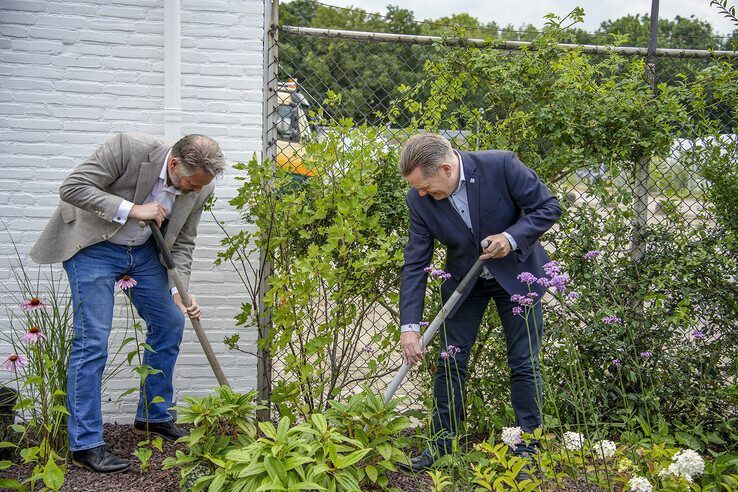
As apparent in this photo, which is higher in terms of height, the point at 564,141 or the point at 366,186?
the point at 564,141

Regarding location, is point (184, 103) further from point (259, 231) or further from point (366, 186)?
point (366, 186)

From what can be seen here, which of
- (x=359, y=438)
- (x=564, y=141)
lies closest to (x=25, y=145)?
(x=359, y=438)

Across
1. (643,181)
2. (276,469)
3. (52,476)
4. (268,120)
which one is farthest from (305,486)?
(643,181)

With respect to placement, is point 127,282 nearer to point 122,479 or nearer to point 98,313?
point 98,313

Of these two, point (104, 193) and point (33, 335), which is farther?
point (104, 193)

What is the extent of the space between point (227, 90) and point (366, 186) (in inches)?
40.4

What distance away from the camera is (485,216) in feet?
10.6

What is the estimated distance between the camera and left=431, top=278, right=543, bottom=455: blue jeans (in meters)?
3.30

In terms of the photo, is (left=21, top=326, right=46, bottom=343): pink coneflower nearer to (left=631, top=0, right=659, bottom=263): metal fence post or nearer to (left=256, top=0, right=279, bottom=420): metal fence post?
(left=256, top=0, right=279, bottom=420): metal fence post

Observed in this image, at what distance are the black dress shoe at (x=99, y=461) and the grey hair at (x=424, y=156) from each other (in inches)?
72.0

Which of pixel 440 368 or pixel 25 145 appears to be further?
pixel 25 145

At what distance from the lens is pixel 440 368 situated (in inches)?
135

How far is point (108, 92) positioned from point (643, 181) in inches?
114

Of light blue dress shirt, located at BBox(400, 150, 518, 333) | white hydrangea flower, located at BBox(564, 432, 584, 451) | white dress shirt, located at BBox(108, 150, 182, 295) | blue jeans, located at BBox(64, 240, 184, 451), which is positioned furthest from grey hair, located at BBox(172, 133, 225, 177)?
white hydrangea flower, located at BBox(564, 432, 584, 451)
